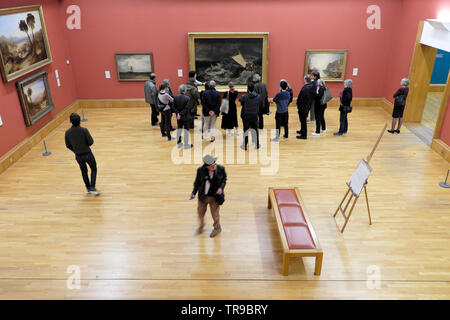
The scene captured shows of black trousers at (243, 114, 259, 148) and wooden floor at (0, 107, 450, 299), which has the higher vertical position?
black trousers at (243, 114, 259, 148)

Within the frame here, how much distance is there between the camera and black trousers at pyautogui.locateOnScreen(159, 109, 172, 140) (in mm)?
9750

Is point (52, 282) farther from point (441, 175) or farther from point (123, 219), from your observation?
point (441, 175)

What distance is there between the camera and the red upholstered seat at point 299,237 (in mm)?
5191

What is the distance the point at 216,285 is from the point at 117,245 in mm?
1879

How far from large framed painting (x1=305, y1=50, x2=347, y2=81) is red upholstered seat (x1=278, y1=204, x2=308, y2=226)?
24.3 feet

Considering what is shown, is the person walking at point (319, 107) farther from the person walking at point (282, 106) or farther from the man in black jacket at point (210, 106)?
the man in black jacket at point (210, 106)

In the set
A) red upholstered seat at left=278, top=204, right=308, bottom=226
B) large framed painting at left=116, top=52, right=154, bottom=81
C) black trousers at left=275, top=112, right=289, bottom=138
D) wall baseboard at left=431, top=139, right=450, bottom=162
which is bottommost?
wall baseboard at left=431, top=139, right=450, bottom=162

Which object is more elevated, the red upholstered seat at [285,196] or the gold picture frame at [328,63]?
the gold picture frame at [328,63]

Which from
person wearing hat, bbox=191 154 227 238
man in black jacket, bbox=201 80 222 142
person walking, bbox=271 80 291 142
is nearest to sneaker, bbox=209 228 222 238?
person wearing hat, bbox=191 154 227 238

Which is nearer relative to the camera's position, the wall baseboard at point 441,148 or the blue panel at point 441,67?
the wall baseboard at point 441,148

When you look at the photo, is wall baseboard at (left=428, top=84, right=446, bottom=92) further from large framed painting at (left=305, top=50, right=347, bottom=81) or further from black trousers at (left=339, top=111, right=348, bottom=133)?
black trousers at (left=339, top=111, right=348, bottom=133)

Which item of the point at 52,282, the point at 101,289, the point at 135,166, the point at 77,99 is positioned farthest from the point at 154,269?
the point at 77,99

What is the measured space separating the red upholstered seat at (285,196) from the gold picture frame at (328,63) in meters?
6.90

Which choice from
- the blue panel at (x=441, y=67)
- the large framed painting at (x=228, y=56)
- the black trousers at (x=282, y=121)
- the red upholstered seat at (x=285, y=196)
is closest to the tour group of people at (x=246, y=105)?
Result: the black trousers at (x=282, y=121)
